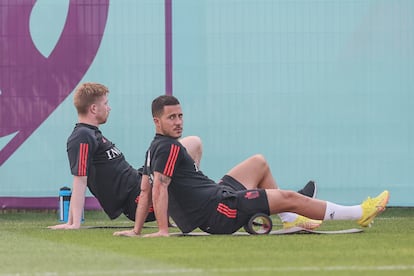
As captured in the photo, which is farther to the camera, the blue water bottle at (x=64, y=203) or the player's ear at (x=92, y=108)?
the blue water bottle at (x=64, y=203)

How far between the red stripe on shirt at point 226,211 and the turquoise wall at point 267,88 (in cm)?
311

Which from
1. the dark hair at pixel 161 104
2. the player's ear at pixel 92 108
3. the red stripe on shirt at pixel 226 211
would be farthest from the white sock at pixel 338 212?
the player's ear at pixel 92 108

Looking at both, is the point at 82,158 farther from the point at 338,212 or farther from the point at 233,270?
the point at 233,270

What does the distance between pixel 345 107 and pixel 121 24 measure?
214 cm

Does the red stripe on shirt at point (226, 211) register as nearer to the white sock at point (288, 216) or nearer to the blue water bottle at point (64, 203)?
the white sock at point (288, 216)

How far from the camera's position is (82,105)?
8312 millimetres

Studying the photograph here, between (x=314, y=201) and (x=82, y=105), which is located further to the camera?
(x=82, y=105)

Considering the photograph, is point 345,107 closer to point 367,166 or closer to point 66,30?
point 367,166

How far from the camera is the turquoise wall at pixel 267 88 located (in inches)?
406

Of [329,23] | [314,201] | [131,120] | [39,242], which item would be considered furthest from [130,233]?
[329,23]

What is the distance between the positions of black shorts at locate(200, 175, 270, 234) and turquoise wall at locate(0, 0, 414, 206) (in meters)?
3.06

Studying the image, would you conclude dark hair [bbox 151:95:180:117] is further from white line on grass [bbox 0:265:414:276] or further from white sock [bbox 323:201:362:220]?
white line on grass [bbox 0:265:414:276]

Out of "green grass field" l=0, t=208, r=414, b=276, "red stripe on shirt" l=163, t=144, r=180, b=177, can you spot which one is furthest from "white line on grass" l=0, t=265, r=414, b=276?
"red stripe on shirt" l=163, t=144, r=180, b=177

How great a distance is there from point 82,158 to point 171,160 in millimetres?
1204
